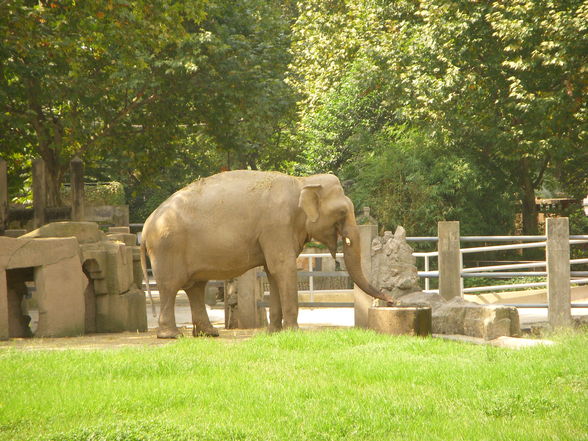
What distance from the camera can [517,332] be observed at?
11.0 metres

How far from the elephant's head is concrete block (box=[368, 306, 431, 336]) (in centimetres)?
53

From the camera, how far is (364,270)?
39.9 ft

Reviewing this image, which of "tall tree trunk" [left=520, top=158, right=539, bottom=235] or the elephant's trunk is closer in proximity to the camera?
the elephant's trunk

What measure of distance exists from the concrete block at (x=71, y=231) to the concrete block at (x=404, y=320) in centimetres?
423

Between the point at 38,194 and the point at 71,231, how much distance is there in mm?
3971

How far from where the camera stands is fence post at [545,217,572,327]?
1233 cm

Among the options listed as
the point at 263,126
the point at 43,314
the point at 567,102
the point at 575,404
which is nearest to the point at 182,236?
the point at 43,314

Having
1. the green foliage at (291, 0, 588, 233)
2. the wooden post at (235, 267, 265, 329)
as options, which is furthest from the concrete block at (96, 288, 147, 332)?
the green foliage at (291, 0, 588, 233)

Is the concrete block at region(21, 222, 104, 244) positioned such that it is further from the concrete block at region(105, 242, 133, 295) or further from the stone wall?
the concrete block at region(105, 242, 133, 295)

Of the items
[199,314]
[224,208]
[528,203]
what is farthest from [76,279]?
[528,203]

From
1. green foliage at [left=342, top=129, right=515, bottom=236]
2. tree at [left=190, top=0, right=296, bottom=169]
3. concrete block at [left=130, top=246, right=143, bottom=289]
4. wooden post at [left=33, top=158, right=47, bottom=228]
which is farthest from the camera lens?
green foliage at [left=342, top=129, right=515, bottom=236]

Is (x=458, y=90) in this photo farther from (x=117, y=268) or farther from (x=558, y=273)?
(x=117, y=268)

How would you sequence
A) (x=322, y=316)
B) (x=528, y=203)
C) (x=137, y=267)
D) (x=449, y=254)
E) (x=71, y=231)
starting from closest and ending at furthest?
(x=71, y=231) < (x=449, y=254) < (x=137, y=267) < (x=322, y=316) < (x=528, y=203)

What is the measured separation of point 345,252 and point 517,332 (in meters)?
2.23
